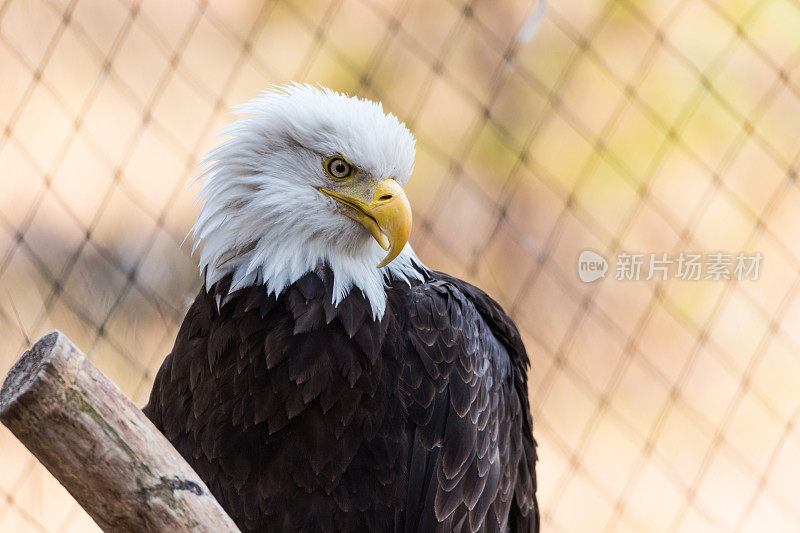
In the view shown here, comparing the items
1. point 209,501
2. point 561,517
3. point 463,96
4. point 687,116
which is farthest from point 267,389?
point 687,116

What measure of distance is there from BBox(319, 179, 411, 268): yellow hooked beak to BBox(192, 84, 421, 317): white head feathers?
0.03 meters

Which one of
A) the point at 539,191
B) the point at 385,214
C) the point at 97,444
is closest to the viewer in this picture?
the point at 97,444

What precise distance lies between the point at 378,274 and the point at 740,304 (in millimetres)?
2618

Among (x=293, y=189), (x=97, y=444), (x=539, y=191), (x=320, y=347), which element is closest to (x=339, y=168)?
(x=293, y=189)

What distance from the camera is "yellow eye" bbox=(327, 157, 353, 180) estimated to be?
6.00 feet

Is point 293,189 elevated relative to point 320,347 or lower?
elevated

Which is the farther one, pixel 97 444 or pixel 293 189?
pixel 293 189

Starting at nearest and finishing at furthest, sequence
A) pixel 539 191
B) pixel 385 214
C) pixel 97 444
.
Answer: pixel 97 444 < pixel 385 214 < pixel 539 191

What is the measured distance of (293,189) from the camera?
1830mm

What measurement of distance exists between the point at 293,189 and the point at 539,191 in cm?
220

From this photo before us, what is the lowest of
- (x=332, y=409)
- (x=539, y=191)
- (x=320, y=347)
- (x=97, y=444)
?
(x=97, y=444)

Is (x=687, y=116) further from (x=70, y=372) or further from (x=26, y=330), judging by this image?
(x=70, y=372)

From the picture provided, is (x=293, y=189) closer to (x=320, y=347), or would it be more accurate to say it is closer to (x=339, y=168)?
(x=339, y=168)

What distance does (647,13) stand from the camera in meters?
3.83
